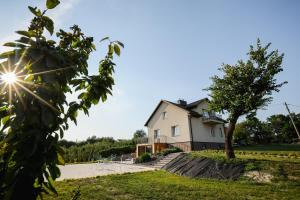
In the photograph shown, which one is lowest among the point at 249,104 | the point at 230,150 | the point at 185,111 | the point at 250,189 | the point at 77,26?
the point at 250,189

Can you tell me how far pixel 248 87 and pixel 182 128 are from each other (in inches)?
625

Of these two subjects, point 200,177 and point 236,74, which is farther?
point 236,74

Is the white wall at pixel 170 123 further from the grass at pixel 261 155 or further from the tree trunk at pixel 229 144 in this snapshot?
the tree trunk at pixel 229 144

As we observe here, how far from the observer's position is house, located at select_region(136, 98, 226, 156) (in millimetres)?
30247

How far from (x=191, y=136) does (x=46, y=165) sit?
96.1ft

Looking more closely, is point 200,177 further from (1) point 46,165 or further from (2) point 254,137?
(2) point 254,137

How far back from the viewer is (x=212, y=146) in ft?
107

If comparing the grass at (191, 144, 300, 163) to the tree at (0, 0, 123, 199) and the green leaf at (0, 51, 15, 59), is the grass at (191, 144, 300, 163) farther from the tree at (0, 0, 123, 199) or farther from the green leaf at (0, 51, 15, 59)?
the green leaf at (0, 51, 15, 59)

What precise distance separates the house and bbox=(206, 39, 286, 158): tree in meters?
13.5

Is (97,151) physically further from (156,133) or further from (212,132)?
(212,132)

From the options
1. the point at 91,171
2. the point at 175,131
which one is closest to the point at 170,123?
the point at 175,131

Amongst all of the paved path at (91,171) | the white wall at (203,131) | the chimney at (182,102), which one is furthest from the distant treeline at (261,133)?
the paved path at (91,171)

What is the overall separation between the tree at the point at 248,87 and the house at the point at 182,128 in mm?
13500

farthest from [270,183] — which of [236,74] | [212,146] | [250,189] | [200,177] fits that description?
[212,146]
